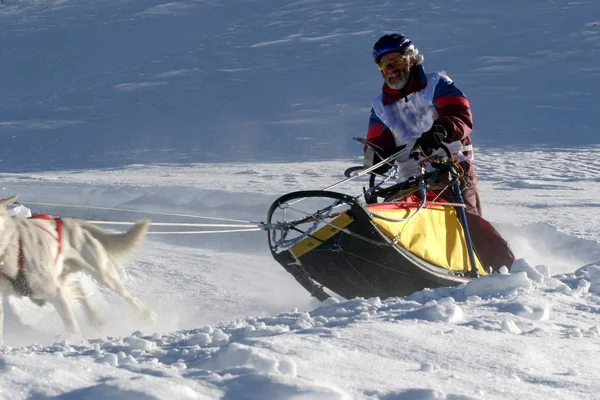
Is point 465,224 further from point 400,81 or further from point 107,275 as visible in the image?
point 107,275

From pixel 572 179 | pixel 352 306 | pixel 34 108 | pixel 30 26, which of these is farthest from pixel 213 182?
pixel 30 26

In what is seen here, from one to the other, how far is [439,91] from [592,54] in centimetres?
1283

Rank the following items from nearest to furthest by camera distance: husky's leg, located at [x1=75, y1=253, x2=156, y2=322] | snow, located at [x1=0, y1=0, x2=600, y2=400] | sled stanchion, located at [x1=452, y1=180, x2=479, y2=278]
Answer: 1. snow, located at [x1=0, y1=0, x2=600, y2=400]
2. sled stanchion, located at [x1=452, y1=180, x2=479, y2=278]
3. husky's leg, located at [x1=75, y1=253, x2=156, y2=322]

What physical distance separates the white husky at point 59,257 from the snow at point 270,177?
0.21 meters

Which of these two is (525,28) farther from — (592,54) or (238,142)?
(238,142)

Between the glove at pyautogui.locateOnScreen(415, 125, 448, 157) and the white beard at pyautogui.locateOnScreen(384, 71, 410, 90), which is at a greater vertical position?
the white beard at pyautogui.locateOnScreen(384, 71, 410, 90)

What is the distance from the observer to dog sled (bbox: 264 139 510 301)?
4137 mm

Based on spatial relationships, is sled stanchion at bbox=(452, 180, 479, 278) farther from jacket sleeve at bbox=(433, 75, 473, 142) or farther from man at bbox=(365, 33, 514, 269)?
jacket sleeve at bbox=(433, 75, 473, 142)

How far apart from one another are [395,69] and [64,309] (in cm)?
220

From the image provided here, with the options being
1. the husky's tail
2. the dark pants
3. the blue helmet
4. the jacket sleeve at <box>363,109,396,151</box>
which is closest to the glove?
the dark pants

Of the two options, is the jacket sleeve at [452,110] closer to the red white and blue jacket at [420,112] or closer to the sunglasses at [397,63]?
the red white and blue jacket at [420,112]

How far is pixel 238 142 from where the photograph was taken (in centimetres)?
1257

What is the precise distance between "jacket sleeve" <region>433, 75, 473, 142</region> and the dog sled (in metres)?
0.13

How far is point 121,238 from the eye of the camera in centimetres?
510
